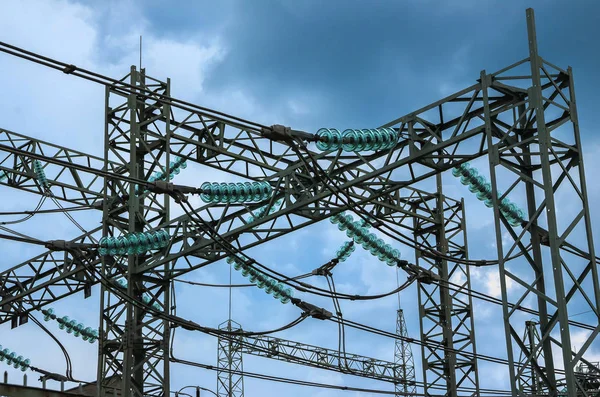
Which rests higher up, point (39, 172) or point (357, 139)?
point (39, 172)

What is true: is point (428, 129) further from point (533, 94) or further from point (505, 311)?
point (505, 311)

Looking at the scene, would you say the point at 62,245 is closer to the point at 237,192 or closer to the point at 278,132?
the point at 237,192

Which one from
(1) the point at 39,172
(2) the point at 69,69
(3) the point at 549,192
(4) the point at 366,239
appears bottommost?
(3) the point at 549,192

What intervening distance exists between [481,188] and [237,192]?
566 centimetres

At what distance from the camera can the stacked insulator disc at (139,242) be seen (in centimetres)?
2388

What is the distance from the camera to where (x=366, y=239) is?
26.8 m

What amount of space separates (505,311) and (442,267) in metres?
12.0

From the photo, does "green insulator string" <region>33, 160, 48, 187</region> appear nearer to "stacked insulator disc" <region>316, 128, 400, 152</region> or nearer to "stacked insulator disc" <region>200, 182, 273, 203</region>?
"stacked insulator disc" <region>200, 182, 273, 203</region>

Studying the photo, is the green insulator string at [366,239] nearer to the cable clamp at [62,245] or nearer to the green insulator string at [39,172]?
the cable clamp at [62,245]

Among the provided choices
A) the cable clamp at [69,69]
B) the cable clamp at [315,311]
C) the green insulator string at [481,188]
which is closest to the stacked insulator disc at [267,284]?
the cable clamp at [315,311]

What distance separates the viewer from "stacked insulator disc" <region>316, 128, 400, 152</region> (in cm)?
2045

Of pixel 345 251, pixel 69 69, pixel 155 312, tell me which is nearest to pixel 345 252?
pixel 345 251

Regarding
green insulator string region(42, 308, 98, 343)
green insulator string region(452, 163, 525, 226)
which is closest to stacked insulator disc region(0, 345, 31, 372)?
green insulator string region(42, 308, 98, 343)

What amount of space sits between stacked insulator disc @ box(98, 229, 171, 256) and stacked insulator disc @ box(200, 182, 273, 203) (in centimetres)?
213
